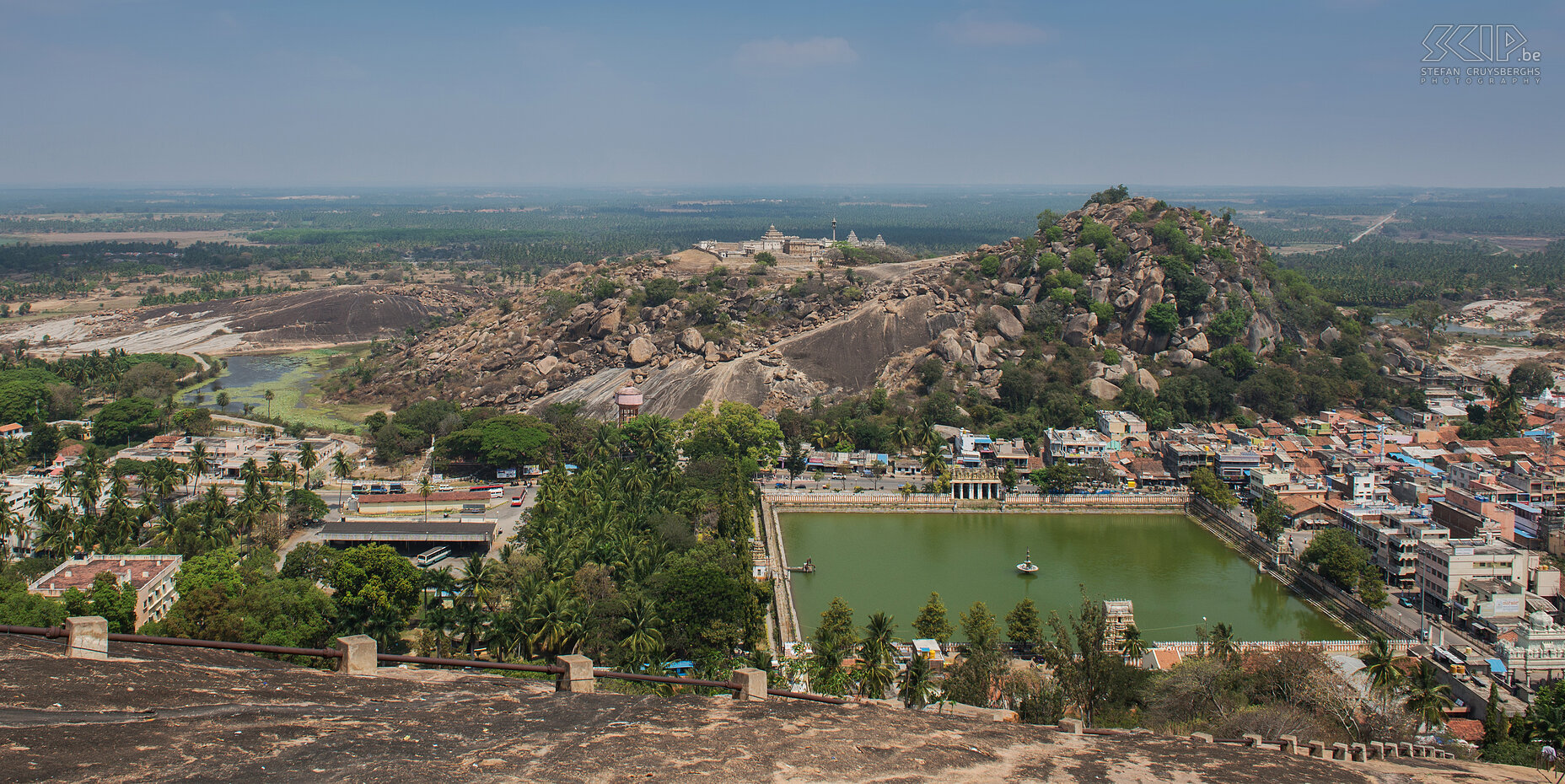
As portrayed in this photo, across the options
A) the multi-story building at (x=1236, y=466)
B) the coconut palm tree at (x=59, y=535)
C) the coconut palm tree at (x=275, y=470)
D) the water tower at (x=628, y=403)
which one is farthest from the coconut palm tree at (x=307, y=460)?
the multi-story building at (x=1236, y=466)

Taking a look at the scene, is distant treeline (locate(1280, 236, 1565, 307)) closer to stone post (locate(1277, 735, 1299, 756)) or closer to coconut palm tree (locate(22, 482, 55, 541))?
stone post (locate(1277, 735, 1299, 756))

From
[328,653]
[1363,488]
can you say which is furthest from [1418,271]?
[328,653]

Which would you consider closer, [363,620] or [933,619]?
[363,620]

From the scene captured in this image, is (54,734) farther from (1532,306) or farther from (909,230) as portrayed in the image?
(909,230)

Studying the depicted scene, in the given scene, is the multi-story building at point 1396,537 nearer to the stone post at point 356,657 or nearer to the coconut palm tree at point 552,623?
the coconut palm tree at point 552,623

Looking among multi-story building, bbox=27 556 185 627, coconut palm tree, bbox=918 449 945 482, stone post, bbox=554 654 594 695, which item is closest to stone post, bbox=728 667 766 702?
stone post, bbox=554 654 594 695

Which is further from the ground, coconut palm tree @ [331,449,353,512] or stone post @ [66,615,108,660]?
stone post @ [66,615,108,660]

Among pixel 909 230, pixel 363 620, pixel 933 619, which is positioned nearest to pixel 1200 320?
pixel 933 619
